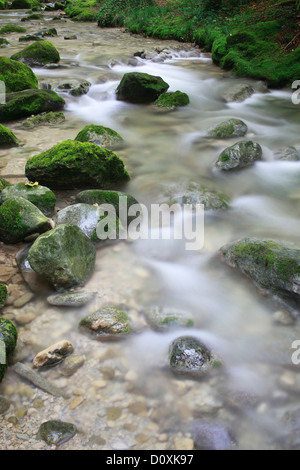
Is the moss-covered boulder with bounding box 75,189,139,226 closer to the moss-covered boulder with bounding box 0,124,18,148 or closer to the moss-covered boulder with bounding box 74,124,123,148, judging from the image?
the moss-covered boulder with bounding box 74,124,123,148

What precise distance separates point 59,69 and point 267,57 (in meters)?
6.34

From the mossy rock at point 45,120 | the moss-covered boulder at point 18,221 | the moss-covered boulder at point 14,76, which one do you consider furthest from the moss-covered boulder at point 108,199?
the moss-covered boulder at point 14,76

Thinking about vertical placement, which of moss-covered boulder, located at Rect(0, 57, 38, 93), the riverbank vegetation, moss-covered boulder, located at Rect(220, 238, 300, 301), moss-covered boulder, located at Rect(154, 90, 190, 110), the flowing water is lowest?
the flowing water

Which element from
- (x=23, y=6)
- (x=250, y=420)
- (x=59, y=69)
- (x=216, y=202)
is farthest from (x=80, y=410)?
(x=23, y=6)

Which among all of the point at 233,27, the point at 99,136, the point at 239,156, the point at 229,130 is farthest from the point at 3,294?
the point at 233,27

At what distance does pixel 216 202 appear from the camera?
4859mm

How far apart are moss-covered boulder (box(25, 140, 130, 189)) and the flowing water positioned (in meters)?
0.25

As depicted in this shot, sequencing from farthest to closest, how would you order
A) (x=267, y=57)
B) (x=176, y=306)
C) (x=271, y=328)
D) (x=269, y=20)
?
(x=269, y=20), (x=267, y=57), (x=176, y=306), (x=271, y=328)

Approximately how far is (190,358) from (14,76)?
747cm

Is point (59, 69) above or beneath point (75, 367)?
above

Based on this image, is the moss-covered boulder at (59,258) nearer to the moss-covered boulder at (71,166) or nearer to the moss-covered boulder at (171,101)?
the moss-covered boulder at (71,166)

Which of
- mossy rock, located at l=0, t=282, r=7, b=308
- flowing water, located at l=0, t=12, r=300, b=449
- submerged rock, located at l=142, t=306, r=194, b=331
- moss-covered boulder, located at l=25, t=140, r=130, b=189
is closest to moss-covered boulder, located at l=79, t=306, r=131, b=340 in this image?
flowing water, located at l=0, t=12, r=300, b=449

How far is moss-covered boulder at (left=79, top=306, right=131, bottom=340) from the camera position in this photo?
117 inches

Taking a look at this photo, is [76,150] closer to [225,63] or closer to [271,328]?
[271,328]
